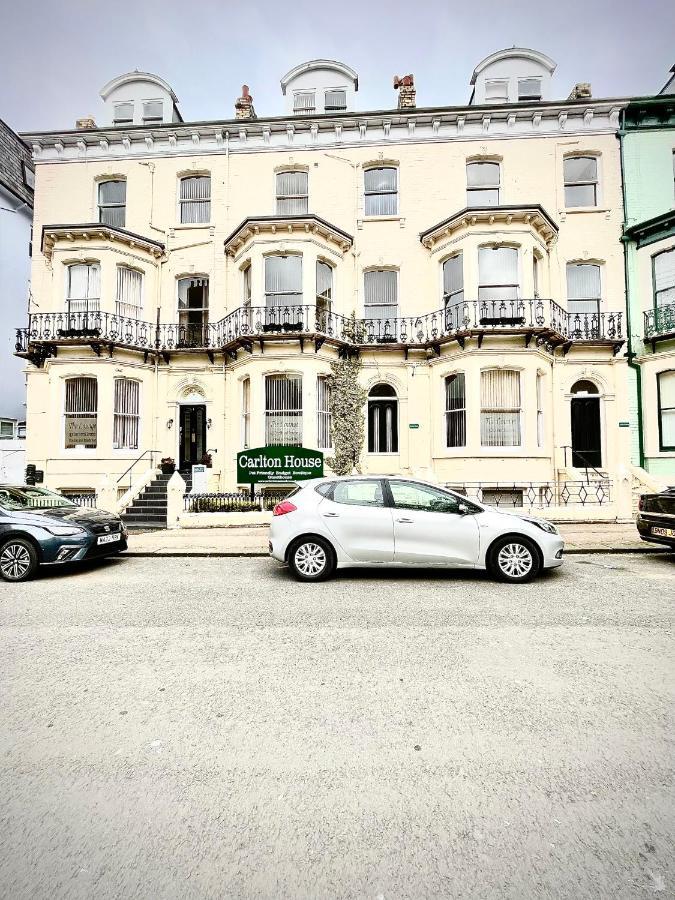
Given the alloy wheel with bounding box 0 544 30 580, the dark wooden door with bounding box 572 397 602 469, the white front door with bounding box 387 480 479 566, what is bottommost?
the alloy wheel with bounding box 0 544 30 580

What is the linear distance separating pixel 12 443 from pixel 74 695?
19014 millimetres

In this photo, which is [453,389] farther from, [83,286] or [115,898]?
[115,898]

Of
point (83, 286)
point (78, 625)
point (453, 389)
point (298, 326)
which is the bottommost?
point (78, 625)

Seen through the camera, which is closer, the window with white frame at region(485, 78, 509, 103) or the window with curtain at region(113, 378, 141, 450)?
the window with curtain at region(113, 378, 141, 450)

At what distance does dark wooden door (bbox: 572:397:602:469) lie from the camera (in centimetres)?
1605

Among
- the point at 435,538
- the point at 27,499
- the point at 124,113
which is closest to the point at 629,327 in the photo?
the point at 435,538

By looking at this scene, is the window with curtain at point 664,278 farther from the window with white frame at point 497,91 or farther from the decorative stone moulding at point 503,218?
the window with white frame at point 497,91

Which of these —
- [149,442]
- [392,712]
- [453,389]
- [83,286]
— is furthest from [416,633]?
[83,286]

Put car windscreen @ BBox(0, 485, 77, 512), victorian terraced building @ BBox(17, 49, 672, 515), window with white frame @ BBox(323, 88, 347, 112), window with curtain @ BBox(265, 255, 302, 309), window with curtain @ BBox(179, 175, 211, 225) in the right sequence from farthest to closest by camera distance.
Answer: window with white frame @ BBox(323, 88, 347, 112) → window with curtain @ BBox(179, 175, 211, 225) → window with curtain @ BBox(265, 255, 302, 309) → victorian terraced building @ BBox(17, 49, 672, 515) → car windscreen @ BBox(0, 485, 77, 512)

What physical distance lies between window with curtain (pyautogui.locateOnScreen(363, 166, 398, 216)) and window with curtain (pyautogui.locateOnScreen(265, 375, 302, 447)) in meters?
7.19

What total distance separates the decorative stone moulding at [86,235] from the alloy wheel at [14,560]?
12.5 m

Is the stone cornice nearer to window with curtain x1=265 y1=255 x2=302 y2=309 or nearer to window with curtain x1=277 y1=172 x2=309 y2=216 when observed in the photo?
window with curtain x1=277 y1=172 x2=309 y2=216

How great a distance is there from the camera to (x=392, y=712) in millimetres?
3039

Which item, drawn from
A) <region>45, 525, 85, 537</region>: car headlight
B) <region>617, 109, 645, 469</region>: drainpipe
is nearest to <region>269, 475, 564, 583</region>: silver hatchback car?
<region>45, 525, 85, 537</region>: car headlight
